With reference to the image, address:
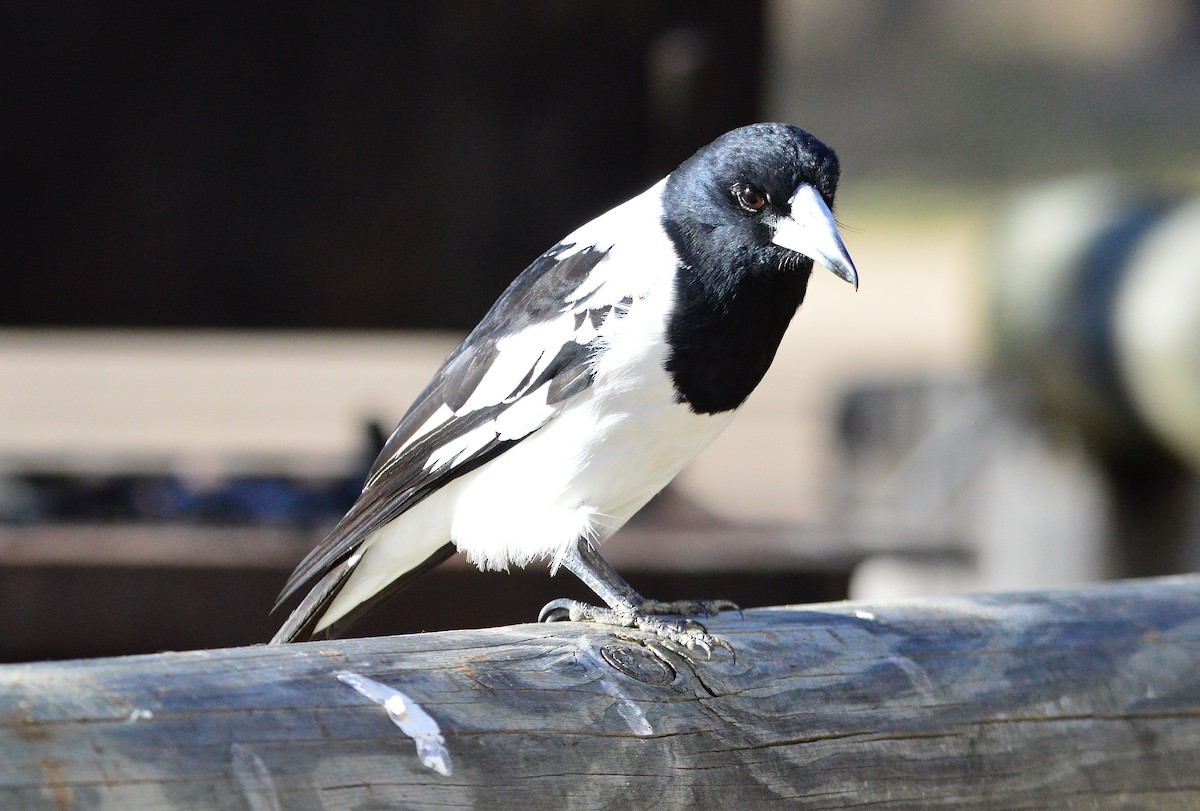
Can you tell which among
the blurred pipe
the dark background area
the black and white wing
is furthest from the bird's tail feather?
the blurred pipe

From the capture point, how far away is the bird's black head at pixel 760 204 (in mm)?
2346

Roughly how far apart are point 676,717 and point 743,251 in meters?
0.92

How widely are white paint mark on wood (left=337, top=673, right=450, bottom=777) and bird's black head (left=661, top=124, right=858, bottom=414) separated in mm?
914

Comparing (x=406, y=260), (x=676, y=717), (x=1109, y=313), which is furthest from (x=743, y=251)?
(x=1109, y=313)

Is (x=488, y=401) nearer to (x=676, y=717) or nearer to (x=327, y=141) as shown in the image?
(x=676, y=717)

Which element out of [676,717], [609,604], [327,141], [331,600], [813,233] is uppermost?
[813,233]

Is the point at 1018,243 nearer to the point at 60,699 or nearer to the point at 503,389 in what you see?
the point at 503,389

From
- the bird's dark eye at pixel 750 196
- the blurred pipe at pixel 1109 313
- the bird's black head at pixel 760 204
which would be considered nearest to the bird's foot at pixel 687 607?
the bird's black head at pixel 760 204

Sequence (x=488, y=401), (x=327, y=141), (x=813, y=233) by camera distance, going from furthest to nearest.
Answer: (x=327, y=141), (x=488, y=401), (x=813, y=233)

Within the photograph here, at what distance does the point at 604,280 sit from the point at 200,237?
6.30ft

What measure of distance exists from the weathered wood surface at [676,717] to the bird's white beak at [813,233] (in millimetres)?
543

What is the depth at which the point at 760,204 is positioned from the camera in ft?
7.80

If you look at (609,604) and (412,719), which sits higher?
(412,719)

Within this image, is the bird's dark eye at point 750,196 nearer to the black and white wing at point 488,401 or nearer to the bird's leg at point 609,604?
the black and white wing at point 488,401
